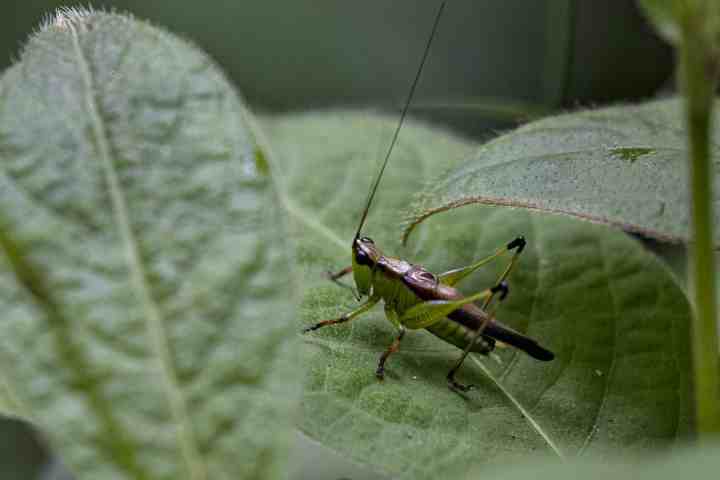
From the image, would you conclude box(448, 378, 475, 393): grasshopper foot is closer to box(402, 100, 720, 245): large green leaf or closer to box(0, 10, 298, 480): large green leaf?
box(402, 100, 720, 245): large green leaf

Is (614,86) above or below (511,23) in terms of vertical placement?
below

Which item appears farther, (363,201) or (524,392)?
(363,201)

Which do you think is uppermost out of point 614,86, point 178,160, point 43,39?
point 43,39

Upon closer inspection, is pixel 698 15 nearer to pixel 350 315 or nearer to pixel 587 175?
pixel 587 175

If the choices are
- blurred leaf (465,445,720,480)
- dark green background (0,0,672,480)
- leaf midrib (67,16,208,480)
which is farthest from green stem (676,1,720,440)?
dark green background (0,0,672,480)

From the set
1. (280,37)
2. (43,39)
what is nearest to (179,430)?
(43,39)

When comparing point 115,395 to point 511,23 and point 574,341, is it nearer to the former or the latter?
point 574,341

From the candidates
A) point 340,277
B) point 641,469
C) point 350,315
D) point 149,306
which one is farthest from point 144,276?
point 340,277
